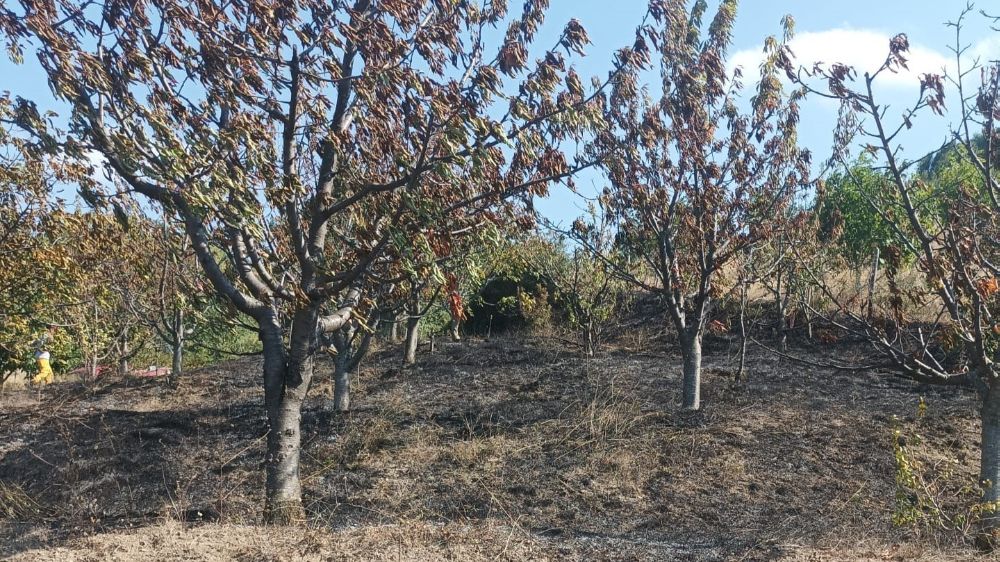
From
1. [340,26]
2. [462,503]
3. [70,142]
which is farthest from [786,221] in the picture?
[70,142]

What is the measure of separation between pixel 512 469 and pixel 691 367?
2.46 metres

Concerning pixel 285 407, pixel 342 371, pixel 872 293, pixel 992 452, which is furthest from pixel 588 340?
pixel 992 452

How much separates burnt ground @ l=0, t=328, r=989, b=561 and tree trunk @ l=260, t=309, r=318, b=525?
0.25 metres

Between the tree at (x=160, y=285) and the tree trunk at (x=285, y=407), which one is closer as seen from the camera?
the tree trunk at (x=285, y=407)

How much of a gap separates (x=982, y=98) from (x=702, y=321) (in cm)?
372

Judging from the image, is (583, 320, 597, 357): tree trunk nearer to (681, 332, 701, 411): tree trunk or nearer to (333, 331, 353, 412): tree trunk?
(681, 332, 701, 411): tree trunk

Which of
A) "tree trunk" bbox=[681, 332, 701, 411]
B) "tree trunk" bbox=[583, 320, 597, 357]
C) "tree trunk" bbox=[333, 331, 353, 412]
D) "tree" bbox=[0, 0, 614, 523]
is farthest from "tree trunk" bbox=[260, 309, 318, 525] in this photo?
"tree trunk" bbox=[583, 320, 597, 357]

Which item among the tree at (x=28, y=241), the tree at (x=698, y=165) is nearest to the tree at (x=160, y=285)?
the tree at (x=28, y=241)

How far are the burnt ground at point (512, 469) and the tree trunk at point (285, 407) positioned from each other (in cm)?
25

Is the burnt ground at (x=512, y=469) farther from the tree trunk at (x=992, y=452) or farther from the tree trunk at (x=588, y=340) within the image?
the tree trunk at (x=588, y=340)

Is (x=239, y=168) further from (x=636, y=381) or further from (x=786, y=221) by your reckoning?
(x=636, y=381)

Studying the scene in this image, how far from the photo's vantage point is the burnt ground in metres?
5.21

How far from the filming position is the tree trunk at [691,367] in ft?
26.6

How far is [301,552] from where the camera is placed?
479 cm
